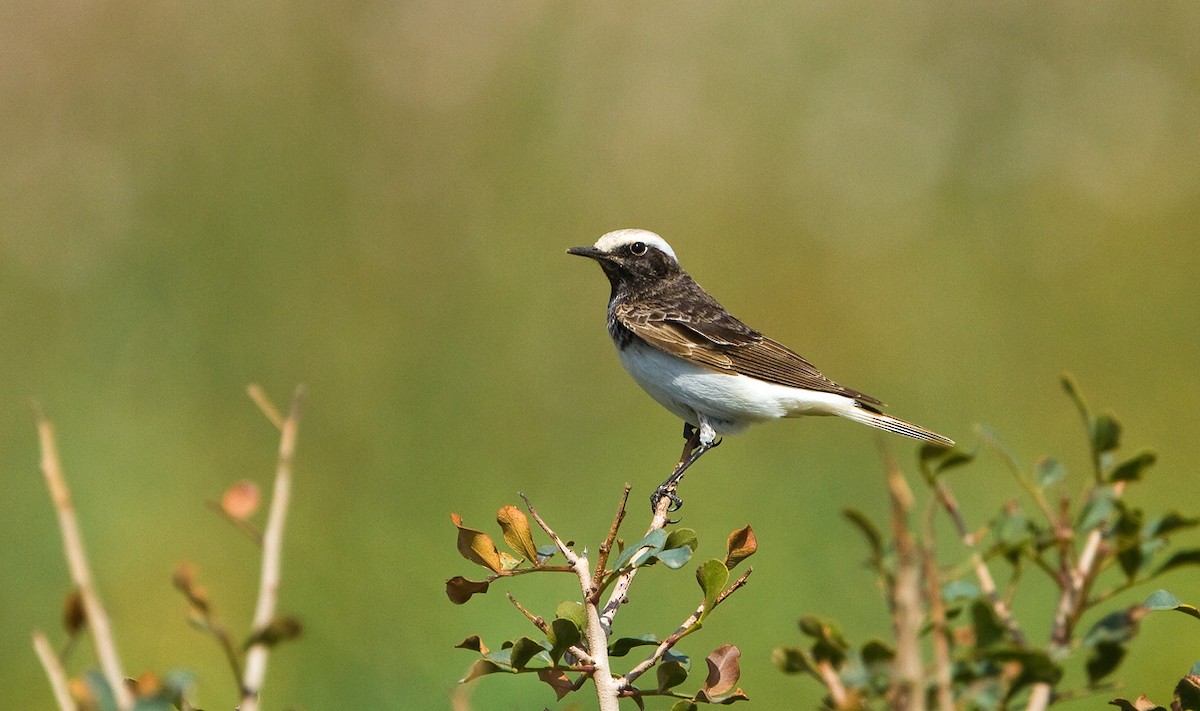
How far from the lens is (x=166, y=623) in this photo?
4848 mm

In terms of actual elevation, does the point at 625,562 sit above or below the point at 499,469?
below

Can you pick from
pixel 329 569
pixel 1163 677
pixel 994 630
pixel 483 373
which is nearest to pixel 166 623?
pixel 329 569

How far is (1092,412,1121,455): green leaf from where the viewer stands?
1.03 meters

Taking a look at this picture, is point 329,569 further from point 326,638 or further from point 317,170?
point 317,170

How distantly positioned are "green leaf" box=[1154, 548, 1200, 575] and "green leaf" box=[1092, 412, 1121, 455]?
0.09m

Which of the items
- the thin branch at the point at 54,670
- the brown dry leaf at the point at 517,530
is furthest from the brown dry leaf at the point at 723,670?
the thin branch at the point at 54,670

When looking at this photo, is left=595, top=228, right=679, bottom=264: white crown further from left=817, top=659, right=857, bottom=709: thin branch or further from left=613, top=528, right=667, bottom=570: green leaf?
left=817, top=659, right=857, bottom=709: thin branch

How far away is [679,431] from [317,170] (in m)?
2.84

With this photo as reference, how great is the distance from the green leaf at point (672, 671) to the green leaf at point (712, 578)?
7cm

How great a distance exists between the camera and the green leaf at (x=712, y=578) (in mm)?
1554

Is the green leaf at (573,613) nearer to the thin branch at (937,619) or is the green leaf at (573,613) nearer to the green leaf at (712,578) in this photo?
the green leaf at (712,578)

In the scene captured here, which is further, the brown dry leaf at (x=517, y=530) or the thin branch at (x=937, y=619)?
the brown dry leaf at (x=517, y=530)

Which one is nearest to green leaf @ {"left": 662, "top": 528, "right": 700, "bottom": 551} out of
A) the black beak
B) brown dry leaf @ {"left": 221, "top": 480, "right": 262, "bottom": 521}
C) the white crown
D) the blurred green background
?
brown dry leaf @ {"left": 221, "top": 480, "right": 262, "bottom": 521}

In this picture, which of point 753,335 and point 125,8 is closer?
point 753,335
